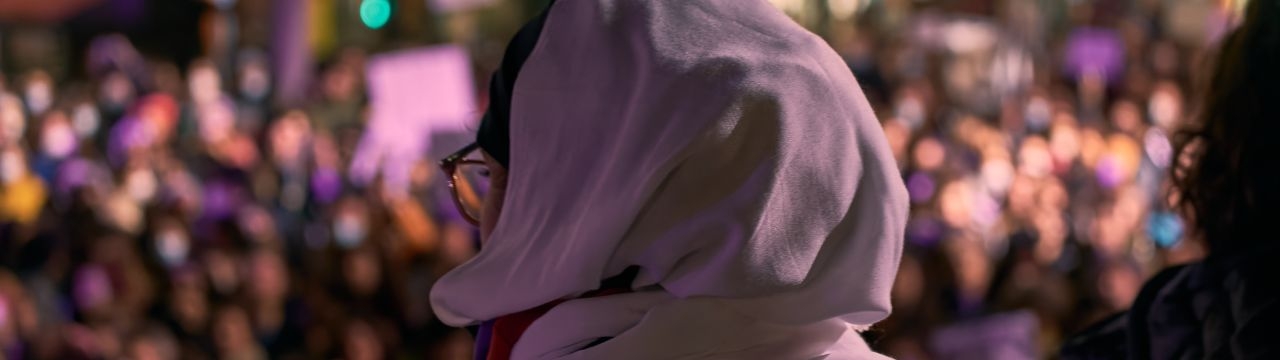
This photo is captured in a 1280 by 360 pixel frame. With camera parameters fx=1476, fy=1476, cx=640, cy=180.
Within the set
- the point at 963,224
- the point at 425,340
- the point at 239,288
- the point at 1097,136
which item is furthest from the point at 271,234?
the point at 1097,136

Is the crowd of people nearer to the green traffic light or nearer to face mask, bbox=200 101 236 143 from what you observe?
face mask, bbox=200 101 236 143

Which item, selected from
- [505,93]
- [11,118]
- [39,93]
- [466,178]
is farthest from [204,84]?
[505,93]

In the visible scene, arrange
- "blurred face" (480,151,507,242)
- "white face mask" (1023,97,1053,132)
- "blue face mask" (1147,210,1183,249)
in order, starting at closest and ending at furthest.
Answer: "blurred face" (480,151,507,242) < "blue face mask" (1147,210,1183,249) < "white face mask" (1023,97,1053,132)

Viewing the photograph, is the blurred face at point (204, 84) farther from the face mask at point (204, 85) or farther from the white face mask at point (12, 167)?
the white face mask at point (12, 167)

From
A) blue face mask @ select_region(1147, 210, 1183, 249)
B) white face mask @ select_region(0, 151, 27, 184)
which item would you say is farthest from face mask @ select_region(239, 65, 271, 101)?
blue face mask @ select_region(1147, 210, 1183, 249)

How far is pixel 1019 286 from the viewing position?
6.12 m

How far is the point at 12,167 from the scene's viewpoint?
233 inches

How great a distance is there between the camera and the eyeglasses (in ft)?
4.16

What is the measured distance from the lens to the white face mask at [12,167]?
5.88m

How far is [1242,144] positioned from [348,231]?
15.7 feet

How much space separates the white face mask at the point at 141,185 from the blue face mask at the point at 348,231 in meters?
0.75

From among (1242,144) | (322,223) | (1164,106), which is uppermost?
(1242,144)

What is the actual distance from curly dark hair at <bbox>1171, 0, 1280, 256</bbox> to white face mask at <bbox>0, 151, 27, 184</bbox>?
5358 mm

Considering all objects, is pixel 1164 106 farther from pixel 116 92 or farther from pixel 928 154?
pixel 116 92
